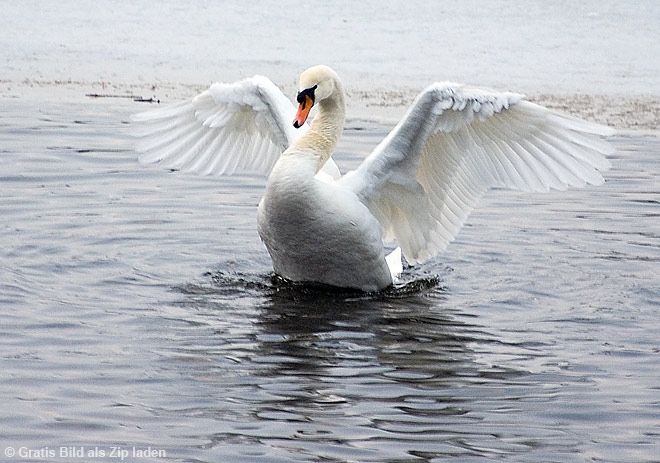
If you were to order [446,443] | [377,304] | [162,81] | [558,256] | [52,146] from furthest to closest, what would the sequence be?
[162,81] → [52,146] → [558,256] → [377,304] → [446,443]

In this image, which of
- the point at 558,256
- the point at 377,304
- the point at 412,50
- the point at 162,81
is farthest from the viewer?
the point at 412,50

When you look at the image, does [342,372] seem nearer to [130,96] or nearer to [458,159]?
[458,159]

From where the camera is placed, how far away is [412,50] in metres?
14.0

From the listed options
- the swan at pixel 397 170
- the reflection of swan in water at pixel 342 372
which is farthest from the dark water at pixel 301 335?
the swan at pixel 397 170

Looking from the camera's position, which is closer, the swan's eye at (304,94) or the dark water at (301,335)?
the dark water at (301,335)

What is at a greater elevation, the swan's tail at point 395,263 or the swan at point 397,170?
the swan at point 397,170

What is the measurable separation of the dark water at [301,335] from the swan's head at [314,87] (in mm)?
1150

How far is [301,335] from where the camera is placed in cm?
587

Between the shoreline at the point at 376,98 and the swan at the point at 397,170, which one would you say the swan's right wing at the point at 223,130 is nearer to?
the swan at the point at 397,170

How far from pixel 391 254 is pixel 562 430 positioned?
11.4ft

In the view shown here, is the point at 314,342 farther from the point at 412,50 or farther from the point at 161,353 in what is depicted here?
the point at 412,50

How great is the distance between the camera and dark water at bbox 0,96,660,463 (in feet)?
14.2

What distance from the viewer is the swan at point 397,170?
642 centimetres

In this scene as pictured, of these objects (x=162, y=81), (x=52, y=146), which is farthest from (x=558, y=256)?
(x=162, y=81)
